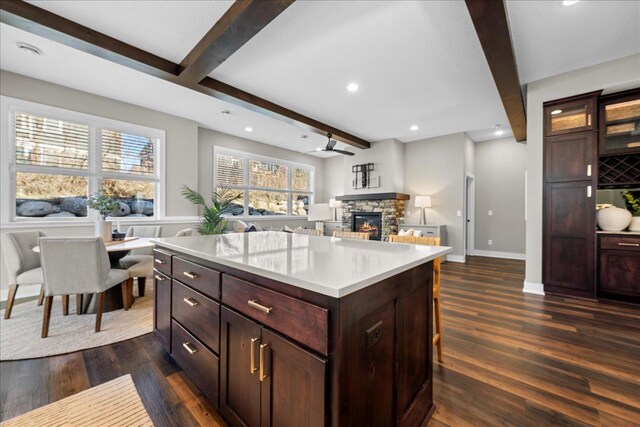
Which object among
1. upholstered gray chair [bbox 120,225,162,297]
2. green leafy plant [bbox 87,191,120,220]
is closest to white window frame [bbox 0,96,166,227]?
upholstered gray chair [bbox 120,225,162,297]

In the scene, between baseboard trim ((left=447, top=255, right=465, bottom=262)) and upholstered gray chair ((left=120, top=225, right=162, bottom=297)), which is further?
baseboard trim ((left=447, top=255, right=465, bottom=262))

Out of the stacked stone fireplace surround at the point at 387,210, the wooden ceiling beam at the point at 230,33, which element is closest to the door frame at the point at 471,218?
the stacked stone fireplace surround at the point at 387,210

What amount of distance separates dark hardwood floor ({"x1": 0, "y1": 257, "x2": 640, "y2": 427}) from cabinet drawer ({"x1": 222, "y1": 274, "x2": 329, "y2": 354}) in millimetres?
789

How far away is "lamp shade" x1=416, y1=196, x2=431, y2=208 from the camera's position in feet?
19.4

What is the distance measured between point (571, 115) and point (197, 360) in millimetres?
4781

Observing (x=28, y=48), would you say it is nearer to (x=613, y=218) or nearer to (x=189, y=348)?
(x=189, y=348)

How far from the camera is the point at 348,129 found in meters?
5.55

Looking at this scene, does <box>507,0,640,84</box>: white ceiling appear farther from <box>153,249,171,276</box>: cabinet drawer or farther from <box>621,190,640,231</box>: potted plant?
<box>153,249,171,276</box>: cabinet drawer

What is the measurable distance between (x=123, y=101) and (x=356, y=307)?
200 inches

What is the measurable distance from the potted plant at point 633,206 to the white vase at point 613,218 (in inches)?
2.2

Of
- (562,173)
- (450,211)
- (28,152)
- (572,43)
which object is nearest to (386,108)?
(572,43)

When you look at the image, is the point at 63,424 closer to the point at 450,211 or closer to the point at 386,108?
the point at 386,108

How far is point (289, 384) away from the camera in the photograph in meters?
0.96

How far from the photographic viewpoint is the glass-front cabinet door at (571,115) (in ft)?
10.4
